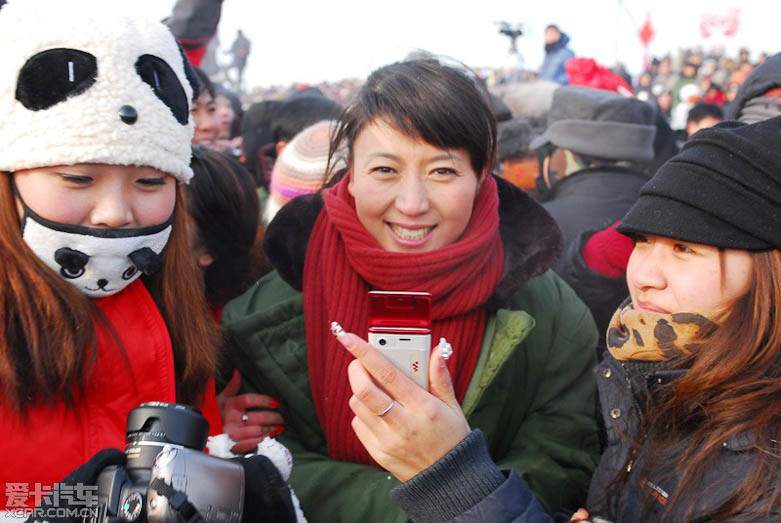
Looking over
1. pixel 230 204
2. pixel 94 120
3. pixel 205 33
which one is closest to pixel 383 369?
pixel 94 120

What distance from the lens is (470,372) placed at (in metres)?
2.07

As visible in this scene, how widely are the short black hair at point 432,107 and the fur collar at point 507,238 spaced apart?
0.76 feet

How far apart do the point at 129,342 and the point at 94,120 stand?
0.56 meters

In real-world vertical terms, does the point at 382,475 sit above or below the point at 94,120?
below

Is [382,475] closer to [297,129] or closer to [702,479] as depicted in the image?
[702,479]

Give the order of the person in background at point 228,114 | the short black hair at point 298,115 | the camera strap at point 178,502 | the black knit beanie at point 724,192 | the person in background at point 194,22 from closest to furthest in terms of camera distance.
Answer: the camera strap at point 178,502 < the black knit beanie at point 724,192 < the person in background at point 194,22 < the short black hair at point 298,115 < the person in background at point 228,114

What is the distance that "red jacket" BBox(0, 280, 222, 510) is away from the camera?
1651mm

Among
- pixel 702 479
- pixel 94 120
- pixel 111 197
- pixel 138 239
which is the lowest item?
pixel 702 479

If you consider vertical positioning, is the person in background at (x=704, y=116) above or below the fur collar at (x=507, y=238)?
below

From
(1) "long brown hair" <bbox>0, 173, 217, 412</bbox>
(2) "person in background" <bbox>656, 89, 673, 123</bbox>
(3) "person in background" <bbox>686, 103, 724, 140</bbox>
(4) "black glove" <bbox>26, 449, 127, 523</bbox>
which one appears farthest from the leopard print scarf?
(2) "person in background" <bbox>656, 89, 673, 123</bbox>

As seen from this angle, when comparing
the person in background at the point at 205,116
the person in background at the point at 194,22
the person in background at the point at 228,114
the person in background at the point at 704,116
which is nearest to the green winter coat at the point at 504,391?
the person in background at the point at 194,22

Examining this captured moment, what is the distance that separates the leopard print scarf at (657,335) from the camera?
155 centimetres

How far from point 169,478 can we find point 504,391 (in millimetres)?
1079

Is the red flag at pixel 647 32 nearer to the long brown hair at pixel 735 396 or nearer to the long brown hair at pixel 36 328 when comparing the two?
the long brown hair at pixel 735 396
